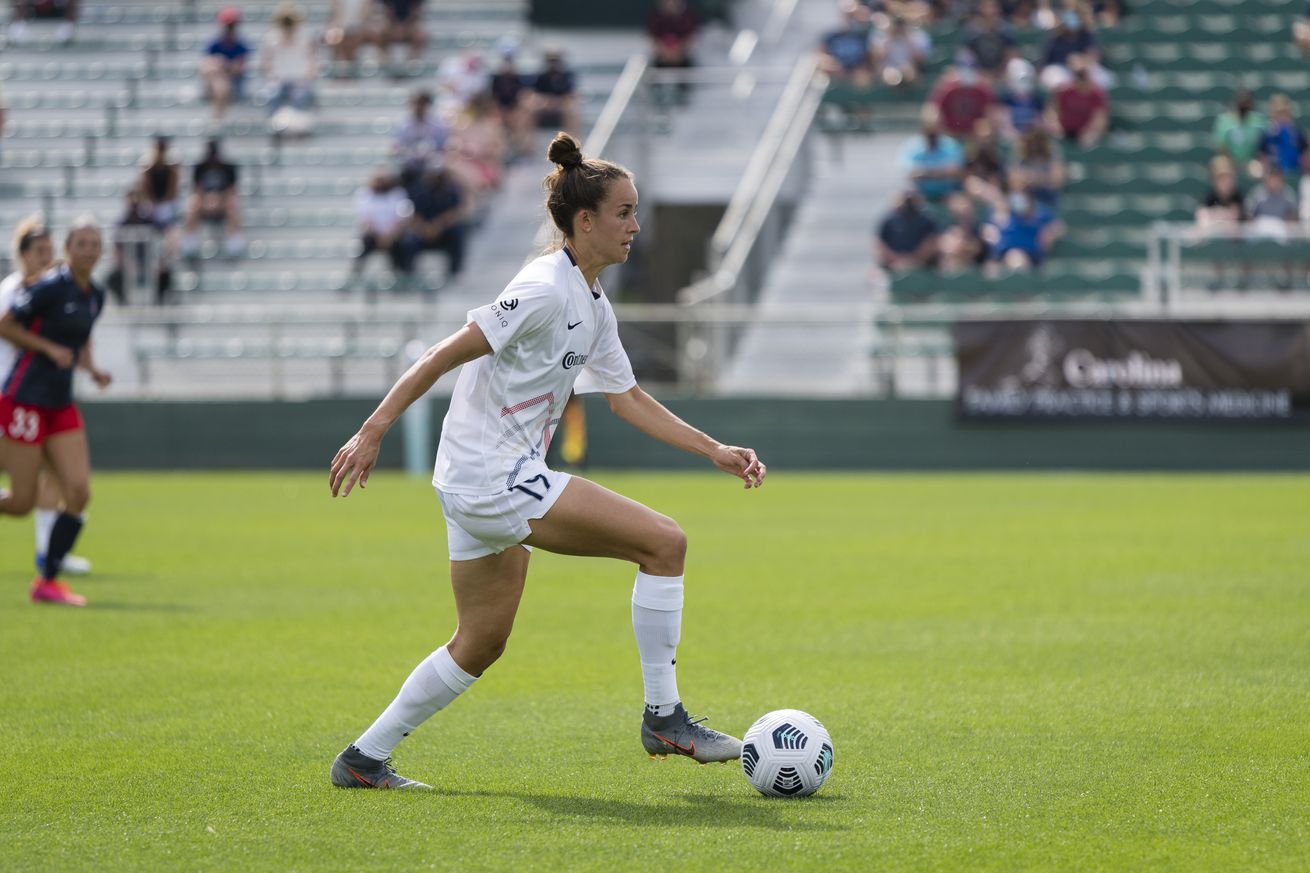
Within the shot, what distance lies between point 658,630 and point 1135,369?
15.3 metres

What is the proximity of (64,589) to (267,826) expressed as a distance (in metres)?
6.48

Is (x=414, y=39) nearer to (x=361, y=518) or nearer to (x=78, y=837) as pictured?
(x=361, y=518)

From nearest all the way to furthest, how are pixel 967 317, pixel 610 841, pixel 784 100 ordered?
pixel 610 841
pixel 967 317
pixel 784 100

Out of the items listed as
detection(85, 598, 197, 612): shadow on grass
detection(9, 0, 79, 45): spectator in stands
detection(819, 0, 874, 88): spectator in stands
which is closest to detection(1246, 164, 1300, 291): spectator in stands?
detection(819, 0, 874, 88): spectator in stands

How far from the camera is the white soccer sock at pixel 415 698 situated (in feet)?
20.5

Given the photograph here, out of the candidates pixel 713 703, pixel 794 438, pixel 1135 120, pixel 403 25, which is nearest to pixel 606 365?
pixel 713 703

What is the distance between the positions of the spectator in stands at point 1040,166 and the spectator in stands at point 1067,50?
1838mm

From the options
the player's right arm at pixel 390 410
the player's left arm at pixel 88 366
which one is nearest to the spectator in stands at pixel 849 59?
the player's left arm at pixel 88 366

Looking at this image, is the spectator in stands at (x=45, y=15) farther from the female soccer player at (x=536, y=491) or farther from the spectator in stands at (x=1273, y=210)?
the female soccer player at (x=536, y=491)

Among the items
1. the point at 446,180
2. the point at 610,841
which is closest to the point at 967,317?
the point at 446,180

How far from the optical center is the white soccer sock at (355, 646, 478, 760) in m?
6.26

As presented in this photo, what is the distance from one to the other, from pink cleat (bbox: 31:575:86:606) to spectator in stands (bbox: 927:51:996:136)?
1568 cm

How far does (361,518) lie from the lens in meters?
17.2

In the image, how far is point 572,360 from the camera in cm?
621
